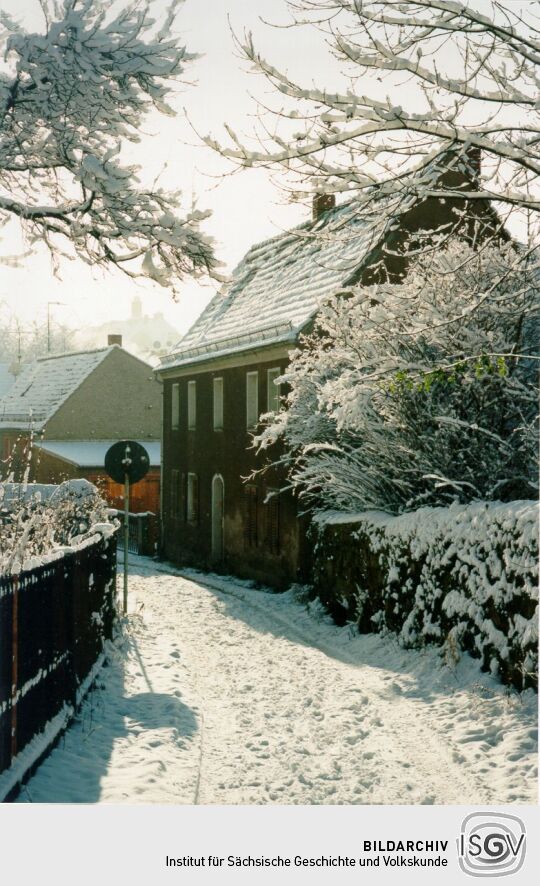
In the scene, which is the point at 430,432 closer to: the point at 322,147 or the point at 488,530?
the point at 488,530

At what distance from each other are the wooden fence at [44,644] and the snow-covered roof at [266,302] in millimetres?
7425

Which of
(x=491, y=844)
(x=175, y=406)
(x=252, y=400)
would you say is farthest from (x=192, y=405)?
(x=491, y=844)

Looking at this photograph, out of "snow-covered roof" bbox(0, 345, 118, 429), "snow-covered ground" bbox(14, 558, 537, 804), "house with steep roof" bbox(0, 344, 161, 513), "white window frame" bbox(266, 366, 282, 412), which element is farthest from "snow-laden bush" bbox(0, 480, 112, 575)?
"snow-covered roof" bbox(0, 345, 118, 429)

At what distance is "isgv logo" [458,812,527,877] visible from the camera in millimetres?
5273

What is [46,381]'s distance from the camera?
42.8m

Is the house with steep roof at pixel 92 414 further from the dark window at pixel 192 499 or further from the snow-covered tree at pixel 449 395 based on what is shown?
the snow-covered tree at pixel 449 395

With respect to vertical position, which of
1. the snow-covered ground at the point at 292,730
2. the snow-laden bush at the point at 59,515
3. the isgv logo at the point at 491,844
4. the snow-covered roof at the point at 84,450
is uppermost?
the snow-covered roof at the point at 84,450

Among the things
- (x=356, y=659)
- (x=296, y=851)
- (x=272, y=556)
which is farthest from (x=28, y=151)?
(x=272, y=556)

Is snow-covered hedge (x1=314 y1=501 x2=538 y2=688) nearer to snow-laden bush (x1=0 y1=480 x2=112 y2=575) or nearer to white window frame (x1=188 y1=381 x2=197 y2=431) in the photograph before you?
snow-laden bush (x1=0 y1=480 x2=112 y2=575)

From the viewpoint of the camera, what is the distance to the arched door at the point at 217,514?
26.3 m

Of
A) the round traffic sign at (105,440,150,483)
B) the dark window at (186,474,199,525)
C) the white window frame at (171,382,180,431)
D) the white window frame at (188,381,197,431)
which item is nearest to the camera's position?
the round traffic sign at (105,440,150,483)

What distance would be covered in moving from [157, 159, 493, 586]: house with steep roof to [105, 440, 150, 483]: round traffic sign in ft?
13.4

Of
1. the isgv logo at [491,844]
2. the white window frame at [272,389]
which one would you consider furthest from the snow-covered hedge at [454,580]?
the white window frame at [272,389]

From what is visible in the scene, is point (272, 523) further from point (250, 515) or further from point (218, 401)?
point (218, 401)
